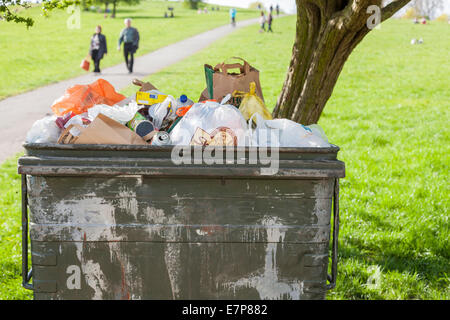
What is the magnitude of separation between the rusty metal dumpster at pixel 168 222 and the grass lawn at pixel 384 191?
3.87 feet

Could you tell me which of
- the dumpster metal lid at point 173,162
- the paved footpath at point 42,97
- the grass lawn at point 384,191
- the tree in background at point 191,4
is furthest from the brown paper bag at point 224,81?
the tree in background at point 191,4

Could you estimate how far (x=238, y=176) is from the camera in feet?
7.11

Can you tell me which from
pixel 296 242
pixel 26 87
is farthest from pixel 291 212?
pixel 26 87

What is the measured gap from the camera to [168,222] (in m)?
2.21

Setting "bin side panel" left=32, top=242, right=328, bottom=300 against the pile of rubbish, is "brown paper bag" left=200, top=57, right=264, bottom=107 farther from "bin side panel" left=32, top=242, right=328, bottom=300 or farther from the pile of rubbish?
"bin side panel" left=32, top=242, right=328, bottom=300

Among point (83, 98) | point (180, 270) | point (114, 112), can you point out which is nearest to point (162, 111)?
point (114, 112)

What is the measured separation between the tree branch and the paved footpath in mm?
4961

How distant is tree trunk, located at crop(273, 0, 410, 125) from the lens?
11.6ft

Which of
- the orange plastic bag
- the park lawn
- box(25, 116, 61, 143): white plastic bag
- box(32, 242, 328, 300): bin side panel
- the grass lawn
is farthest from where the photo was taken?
the park lawn

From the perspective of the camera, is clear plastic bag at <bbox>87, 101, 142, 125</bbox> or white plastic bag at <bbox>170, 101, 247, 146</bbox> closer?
white plastic bag at <bbox>170, 101, 247, 146</bbox>

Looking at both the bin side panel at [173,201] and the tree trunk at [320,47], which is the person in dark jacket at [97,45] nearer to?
the tree trunk at [320,47]

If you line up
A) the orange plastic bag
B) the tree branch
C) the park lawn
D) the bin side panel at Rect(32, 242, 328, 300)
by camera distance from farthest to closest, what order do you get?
the park lawn
the tree branch
the orange plastic bag
the bin side panel at Rect(32, 242, 328, 300)

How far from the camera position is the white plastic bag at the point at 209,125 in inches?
91.0

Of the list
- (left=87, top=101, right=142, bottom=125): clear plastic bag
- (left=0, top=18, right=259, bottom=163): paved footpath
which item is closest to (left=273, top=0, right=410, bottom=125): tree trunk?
(left=87, top=101, right=142, bottom=125): clear plastic bag
